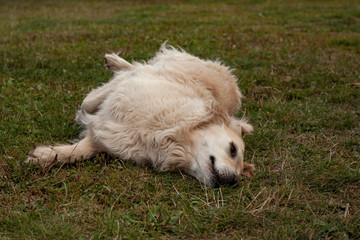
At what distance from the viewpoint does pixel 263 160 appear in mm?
4062

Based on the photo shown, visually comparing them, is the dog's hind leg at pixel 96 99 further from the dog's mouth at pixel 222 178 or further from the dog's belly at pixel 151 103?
the dog's mouth at pixel 222 178

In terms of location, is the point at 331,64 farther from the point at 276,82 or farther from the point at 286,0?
the point at 286,0

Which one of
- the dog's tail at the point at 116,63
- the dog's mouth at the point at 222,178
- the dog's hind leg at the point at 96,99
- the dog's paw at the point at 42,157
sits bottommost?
the dog's mouth at the point at 222,178

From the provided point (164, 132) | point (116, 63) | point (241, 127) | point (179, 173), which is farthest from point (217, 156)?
point (116, 63)

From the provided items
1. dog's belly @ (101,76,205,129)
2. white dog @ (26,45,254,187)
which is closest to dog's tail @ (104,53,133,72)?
white dog @ (26,45,254,187)

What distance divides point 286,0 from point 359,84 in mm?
13157

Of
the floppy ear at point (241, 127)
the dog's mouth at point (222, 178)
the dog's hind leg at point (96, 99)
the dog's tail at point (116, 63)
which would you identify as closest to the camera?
the dog's mouth at point (222, 178)

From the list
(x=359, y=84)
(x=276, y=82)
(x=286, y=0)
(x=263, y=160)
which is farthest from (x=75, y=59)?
(x=286, y=0)

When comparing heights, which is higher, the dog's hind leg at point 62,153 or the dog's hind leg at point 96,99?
the dog's hind leg at point 96,99

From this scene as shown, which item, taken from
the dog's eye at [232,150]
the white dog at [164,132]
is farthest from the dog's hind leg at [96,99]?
the dog's eye at [232,150]

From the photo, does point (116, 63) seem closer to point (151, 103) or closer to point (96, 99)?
point (96, 99)

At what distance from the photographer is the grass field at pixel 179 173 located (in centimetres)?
286

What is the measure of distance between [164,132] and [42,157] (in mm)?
1094

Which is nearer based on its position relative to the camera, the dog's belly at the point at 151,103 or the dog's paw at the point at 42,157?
the dog's paw at the point at 42,157
